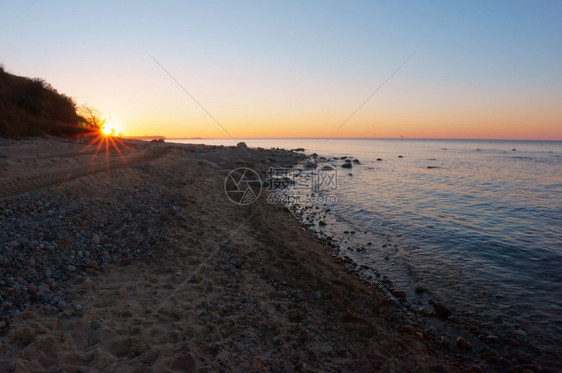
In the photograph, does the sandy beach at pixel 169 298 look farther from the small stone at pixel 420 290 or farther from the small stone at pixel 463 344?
the small stone at pixel 420 290

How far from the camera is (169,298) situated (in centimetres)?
554

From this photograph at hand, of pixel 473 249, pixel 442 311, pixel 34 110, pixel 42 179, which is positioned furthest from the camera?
pixel 34 110

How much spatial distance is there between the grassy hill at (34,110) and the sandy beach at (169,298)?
10665mm

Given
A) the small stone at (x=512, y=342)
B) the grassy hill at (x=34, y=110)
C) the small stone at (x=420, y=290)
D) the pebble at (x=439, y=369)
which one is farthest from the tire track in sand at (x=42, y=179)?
the small stone at (x=512, y=342)

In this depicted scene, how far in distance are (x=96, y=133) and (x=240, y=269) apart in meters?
26.2

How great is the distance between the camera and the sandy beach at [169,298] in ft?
13.4

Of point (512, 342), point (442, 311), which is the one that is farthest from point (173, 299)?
point (512, 342)

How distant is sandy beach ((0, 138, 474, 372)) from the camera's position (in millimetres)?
4082

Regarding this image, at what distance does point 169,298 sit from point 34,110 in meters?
22.2

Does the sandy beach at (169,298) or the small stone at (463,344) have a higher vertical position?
the sandy beach at (169,298)

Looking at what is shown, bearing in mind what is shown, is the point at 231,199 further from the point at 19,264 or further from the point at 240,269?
the point at 19,264

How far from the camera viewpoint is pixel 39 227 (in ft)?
21.8

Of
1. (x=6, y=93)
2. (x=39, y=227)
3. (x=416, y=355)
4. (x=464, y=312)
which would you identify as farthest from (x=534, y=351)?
(x=6, y=93)

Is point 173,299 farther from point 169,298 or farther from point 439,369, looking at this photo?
point 439,369
